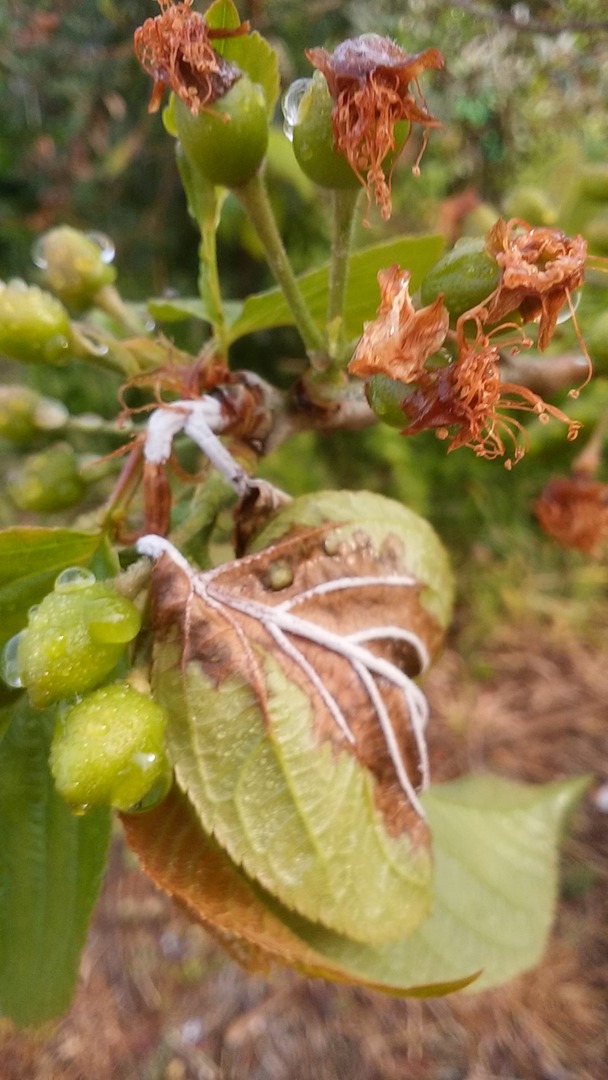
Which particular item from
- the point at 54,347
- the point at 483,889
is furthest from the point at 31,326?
the point at 483,889

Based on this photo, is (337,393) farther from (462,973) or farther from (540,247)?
(462,973)

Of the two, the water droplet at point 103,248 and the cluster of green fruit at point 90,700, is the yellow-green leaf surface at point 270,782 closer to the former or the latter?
the cluster of green fruit at point 90,700

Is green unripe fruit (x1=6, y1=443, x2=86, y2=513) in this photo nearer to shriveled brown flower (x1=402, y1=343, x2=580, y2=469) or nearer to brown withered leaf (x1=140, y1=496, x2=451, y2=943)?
brown withered leaf (x1=140, y1=496, x2=451, y2=943)

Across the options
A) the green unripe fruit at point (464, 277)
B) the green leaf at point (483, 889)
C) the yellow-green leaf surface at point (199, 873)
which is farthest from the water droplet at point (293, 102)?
the green leaf at point (483, 889)

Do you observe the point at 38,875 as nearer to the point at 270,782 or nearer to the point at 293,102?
the point at 270,782

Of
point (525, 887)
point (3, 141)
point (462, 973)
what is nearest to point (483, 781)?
point (525, 887)
